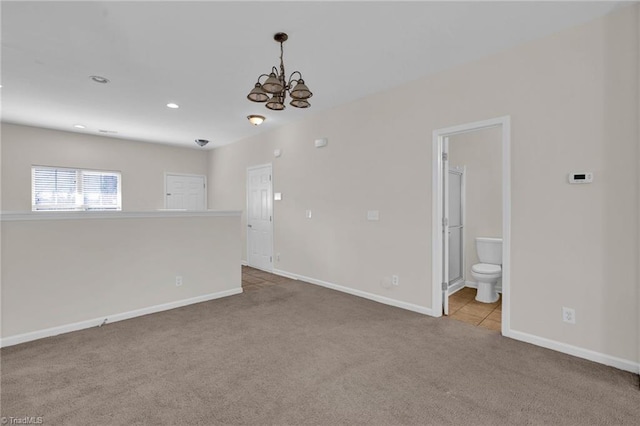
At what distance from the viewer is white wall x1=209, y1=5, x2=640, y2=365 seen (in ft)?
7.57

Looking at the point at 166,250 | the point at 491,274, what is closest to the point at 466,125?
the point at 491,274

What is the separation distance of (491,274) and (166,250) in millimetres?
3967

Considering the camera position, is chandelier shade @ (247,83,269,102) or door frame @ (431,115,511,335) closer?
chandelier shade @ (247,83,269,102)

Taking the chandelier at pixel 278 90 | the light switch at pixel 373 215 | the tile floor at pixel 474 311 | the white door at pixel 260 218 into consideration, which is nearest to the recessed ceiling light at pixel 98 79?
the chandelier at pixel 278 90

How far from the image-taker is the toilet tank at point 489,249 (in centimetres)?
419

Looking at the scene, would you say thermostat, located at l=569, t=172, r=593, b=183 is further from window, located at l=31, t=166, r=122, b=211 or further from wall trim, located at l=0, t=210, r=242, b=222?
window, located at l=31, t=166, r=122, b=211

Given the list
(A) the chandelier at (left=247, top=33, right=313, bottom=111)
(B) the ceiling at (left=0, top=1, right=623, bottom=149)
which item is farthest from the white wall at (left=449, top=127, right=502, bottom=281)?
(A) the chandelier at (left=247, top=33, right=313, bottom=111)

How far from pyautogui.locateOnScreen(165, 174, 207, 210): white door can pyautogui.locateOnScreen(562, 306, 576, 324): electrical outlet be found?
23.0 ft

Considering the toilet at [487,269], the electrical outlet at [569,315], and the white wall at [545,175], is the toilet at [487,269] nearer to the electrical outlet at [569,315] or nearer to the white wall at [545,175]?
the white wall at [545,175]

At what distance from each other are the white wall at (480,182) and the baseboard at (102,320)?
3600mm

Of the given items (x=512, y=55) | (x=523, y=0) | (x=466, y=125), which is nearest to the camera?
(x=523, y=0)

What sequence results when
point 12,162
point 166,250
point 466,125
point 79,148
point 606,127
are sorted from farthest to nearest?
point 79,148 → point 12,162 → point 166,250 → point 466,125 → point 606,127

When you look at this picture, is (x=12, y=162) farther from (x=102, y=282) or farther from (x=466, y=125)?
(x=466, y=125)

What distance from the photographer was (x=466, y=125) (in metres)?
3.12
